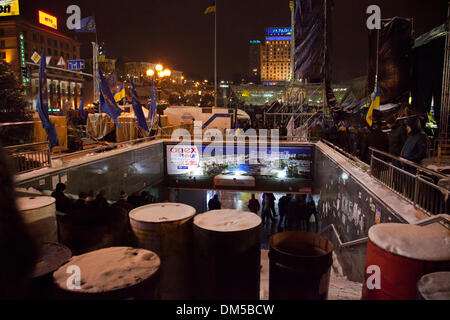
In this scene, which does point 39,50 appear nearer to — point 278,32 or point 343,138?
point 343,138

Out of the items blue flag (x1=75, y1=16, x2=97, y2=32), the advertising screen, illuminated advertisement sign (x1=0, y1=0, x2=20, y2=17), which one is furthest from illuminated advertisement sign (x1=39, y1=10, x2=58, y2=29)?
the advertising screen

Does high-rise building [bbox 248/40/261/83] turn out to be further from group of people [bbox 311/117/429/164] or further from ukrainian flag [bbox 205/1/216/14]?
group of people [bbox 311/117/429/164]

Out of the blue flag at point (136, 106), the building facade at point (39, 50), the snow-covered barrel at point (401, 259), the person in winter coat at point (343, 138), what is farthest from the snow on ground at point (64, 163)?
the building facade at point (39, 50)

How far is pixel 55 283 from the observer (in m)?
3.14

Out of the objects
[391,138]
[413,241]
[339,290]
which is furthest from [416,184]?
[391,138]

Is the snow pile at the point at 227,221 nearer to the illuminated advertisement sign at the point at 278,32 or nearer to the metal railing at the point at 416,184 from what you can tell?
the metal railing at the point at 416,184

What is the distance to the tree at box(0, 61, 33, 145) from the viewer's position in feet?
44.3

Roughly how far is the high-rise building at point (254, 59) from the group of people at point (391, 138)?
599 ft

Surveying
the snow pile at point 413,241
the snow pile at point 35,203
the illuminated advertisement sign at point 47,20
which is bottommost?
the snow pile at point 35,203

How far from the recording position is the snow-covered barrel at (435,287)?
2.38 m

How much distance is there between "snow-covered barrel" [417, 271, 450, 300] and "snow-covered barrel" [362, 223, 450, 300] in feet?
0.96

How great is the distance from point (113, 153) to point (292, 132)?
9665mm

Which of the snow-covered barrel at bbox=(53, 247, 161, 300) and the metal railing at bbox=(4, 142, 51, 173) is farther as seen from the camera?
the metal railing at bbox=(4, 142, 51, 173)

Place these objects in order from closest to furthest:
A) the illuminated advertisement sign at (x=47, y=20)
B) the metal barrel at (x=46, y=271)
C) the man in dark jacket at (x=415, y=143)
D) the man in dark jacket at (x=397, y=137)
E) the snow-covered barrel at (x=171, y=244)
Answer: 1. the metal barrel at (x=46, y=271)
2. the snow-covered barrel at (x=171, y=244)
3. the man in dark jacket at (x=415, y=143)
4. the man in dark jacket at (x=397, y=137)
5. the illuminated advertisement sign at (x=47, y=20)
